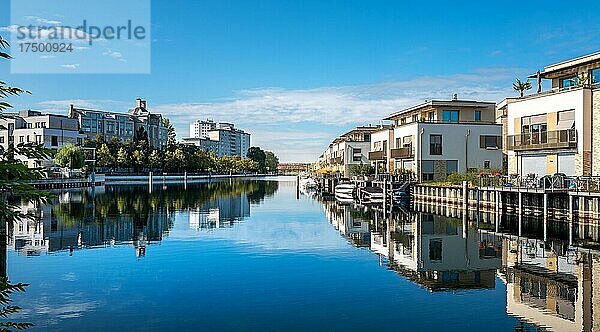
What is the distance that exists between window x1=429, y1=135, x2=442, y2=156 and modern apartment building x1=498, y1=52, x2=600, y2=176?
595 inches

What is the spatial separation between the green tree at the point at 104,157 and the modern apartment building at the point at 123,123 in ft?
69.8

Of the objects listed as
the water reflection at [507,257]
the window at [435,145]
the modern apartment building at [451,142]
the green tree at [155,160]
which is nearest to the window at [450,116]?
the modern apartment building at [451,142]

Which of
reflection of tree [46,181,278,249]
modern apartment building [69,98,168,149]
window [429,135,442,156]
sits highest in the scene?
modern apartment building [69,98,168,149]

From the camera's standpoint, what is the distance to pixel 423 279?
69.2 feet

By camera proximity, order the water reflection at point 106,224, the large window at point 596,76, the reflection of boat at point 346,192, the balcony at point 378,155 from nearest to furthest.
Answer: the water reflection at point 106,224 → the large window at point 596,76 → the reflection of boat at point 346,192 → the balcony at point 378,155

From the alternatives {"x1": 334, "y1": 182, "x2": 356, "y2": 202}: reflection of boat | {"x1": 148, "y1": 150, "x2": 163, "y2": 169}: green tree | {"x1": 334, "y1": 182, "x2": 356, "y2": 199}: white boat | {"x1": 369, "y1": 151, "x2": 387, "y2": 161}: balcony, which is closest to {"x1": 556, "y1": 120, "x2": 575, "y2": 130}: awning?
{"x1": 334, "y1": 182, "x2": 356, "y2": 202}: reflection of boat

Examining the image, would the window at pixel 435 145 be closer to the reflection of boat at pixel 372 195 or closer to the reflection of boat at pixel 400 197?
the reflection of boat at pixel 400 197

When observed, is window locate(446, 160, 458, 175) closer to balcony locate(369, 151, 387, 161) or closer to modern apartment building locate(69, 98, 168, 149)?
balcony locate(369, 151, 387, 161)

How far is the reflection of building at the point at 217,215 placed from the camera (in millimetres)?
40781

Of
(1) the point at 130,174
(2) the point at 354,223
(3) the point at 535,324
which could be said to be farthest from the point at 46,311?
(1) the point at 130,174

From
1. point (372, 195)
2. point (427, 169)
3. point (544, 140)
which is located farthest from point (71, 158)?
point (544, 140)

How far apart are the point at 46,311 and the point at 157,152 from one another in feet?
399

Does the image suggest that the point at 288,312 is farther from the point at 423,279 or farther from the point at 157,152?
the point at 157,152

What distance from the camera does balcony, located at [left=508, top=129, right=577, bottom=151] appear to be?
39.2 metres
